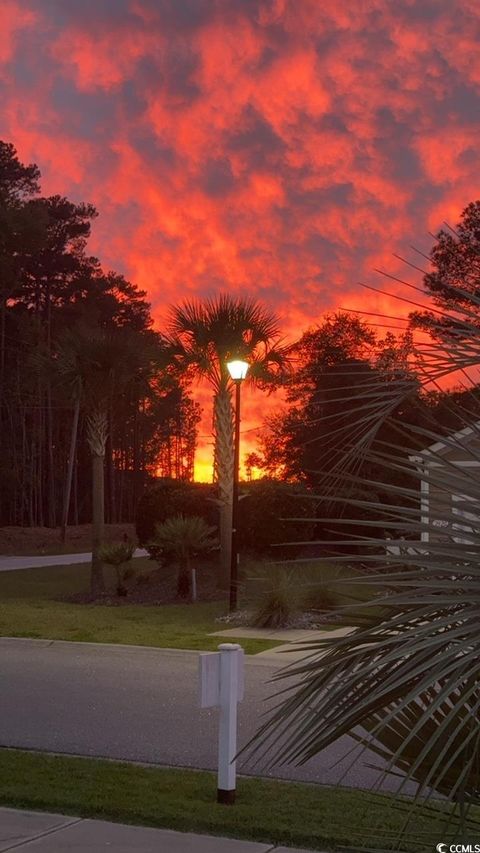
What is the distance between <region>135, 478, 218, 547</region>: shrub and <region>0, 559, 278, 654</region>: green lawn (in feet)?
8.41

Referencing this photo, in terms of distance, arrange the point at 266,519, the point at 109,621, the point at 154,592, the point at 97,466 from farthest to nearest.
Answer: the point at 266,519 < the point at 97,466 < the point at 154,592 < the point at 109,621

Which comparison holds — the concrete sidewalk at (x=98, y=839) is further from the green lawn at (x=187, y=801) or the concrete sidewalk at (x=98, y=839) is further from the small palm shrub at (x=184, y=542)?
the small palm shrub at (x=184, y=542)

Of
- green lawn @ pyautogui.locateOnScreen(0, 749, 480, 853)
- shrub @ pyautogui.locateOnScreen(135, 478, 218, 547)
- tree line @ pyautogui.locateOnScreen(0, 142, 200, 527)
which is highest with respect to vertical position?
tree line @ pyautogui.locateOnScreen(0, 142, 200, 527)

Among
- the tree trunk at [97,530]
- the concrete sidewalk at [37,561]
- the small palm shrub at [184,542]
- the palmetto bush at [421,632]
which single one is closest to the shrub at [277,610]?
the small palm shrub at [184,542]

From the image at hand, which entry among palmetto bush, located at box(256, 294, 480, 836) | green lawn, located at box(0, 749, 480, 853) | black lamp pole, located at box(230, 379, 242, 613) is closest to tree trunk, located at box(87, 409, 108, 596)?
black lamp pole, located at box(230, 379, 242, 613)

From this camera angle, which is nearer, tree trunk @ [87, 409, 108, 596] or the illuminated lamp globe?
the illuminated lamp globe

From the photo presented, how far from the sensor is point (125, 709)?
9.34m

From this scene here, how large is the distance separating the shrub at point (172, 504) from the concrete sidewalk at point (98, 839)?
1870 cm

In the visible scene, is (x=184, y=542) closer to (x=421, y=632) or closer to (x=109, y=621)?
(x=109, y=621)

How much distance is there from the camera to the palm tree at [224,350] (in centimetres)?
2078

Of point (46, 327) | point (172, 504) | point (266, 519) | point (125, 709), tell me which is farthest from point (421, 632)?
point (46, 327)

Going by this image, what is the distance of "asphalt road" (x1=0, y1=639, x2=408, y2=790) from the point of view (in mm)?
7715

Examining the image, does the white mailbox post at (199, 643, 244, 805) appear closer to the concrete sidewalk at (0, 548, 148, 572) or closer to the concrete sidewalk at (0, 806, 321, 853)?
the concrete sidewalk at (0, 806, 321, 853)

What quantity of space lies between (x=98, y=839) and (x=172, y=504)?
19.3m
